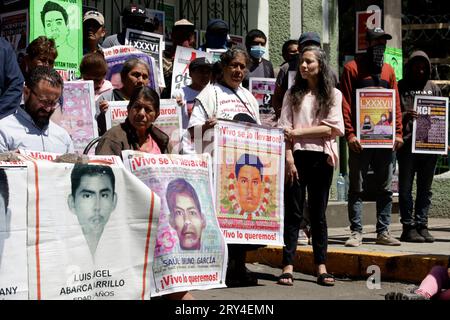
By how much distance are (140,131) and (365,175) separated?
12.4 feet

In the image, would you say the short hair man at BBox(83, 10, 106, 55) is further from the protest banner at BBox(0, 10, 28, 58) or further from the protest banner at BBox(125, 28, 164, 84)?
the protest banner at BBox(0, 10, 28, 58)

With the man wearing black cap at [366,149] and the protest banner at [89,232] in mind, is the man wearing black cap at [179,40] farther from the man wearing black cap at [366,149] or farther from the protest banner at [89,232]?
the protest banner at [89,232]

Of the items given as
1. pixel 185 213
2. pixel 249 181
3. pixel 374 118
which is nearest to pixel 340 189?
pixel 374 118

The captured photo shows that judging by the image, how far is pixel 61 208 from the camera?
5062 millimetres

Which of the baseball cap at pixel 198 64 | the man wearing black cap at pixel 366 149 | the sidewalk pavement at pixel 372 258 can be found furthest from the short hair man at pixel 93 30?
the sidewalk pavement at pixel 372 258

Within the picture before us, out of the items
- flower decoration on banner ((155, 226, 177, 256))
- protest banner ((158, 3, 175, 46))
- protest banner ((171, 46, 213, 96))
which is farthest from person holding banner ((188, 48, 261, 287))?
protest banner ((158, 3, 175, 46))

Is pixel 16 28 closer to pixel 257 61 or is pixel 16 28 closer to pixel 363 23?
pixel 257 61

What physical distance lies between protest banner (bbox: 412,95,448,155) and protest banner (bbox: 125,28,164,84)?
2741 mm

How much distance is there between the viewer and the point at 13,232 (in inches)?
190

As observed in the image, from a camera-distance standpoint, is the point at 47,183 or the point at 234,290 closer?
the point at 47,183

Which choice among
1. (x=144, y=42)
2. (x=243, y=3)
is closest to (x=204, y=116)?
(x=144, y=42)

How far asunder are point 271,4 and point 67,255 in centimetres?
931

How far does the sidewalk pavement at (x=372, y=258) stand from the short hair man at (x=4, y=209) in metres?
4.33
